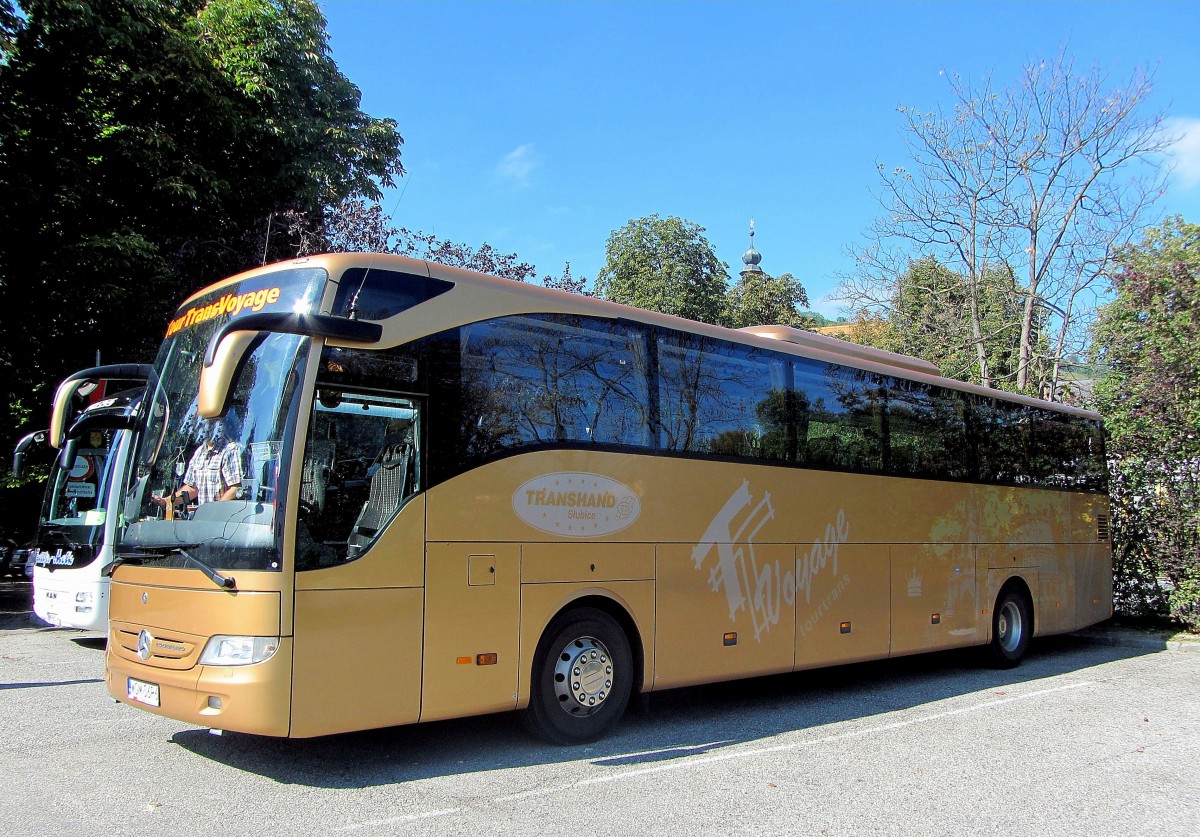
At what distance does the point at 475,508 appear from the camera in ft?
21.0

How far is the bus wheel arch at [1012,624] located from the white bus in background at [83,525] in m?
10.7

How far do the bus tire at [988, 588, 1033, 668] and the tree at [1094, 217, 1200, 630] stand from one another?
3174 mm

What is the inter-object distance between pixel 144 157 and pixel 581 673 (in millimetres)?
13175

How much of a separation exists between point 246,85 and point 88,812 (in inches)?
602

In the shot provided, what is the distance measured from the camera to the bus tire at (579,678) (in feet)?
22.3

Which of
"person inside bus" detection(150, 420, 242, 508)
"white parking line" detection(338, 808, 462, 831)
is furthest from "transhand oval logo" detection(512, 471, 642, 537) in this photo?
"white parking line" detection(338, 808, 462, 831)

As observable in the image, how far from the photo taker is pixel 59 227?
14.9 meters

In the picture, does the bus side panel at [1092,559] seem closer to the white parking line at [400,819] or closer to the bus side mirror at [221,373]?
the white parking line at [400,819]

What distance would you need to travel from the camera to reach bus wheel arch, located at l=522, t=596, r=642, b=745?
680cm

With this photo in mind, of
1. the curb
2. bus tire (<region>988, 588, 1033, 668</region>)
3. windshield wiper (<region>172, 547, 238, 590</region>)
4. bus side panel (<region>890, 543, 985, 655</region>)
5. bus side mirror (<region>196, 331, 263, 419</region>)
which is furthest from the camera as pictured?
the curb

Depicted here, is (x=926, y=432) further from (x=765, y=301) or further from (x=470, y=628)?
(x=765, y=301)

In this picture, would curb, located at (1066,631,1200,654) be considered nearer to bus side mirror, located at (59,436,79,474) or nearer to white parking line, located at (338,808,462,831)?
white parking line, located at (338,808,462,831)

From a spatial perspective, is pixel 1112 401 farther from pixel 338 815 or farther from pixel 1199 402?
pixel 338 815

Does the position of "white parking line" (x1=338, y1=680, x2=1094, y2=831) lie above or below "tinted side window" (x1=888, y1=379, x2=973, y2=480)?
below
